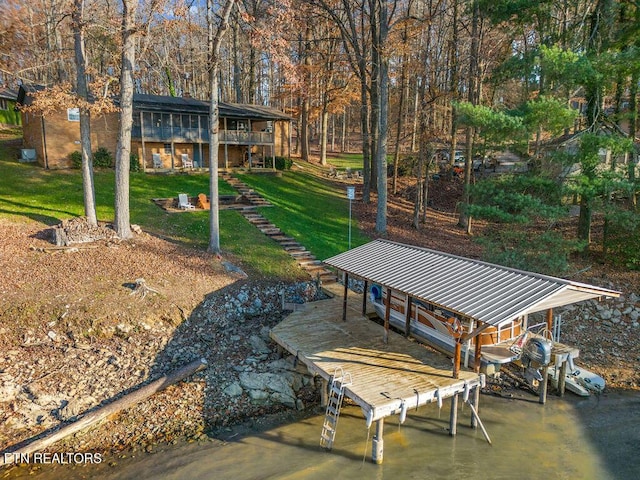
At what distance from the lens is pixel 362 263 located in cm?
1273

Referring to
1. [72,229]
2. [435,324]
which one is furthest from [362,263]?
[72,229]

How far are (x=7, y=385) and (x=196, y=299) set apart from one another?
5.27 m

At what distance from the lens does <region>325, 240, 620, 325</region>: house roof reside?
9.01m

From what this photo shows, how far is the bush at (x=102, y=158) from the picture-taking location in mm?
25234

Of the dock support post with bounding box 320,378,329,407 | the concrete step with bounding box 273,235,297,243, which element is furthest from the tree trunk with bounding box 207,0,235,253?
the dock support post with bounding box 320,378,329,407

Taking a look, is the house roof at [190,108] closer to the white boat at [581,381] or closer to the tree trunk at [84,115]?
the tree trunk at [84,115]

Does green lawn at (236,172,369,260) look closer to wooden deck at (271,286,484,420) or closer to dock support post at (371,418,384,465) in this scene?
wooden deck at (271,286,484,420)

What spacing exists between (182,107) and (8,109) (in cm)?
2458

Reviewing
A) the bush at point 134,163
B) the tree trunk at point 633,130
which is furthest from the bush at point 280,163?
the tree trunk at point 633,130

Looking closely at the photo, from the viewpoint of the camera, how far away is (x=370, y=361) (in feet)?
35.0

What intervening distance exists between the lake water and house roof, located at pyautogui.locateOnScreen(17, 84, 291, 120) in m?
22.3

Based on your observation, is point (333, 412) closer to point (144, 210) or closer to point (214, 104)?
point (214, 104)

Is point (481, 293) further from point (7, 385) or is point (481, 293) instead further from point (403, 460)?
point (7, 385)

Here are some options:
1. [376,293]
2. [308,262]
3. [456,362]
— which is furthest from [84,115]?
[456,362]
